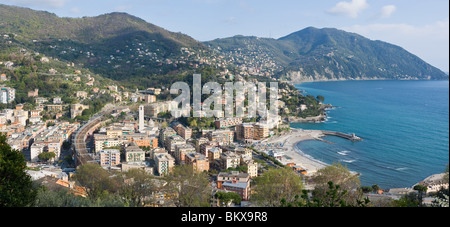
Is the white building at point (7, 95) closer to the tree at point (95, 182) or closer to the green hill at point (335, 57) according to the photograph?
the tree at point (95, 182)

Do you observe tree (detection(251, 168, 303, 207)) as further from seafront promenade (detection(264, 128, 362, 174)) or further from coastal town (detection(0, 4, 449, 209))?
seafront promenade (detection(264, 128, 362, 174))

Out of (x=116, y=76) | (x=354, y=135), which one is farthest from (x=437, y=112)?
(x=116, y=76)

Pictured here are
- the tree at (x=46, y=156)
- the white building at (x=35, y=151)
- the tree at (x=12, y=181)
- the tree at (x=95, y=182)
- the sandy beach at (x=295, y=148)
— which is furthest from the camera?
the sandy beach at (x=295, y=148)

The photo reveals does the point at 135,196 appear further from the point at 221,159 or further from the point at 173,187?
the point at 221,159

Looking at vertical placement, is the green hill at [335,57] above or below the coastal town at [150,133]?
above

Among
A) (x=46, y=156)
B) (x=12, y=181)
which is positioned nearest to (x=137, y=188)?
(x=12, y=181)

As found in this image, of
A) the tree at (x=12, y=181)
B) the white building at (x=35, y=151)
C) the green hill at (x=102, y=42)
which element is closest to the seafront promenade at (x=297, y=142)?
the white building at (x=35, y=151)
